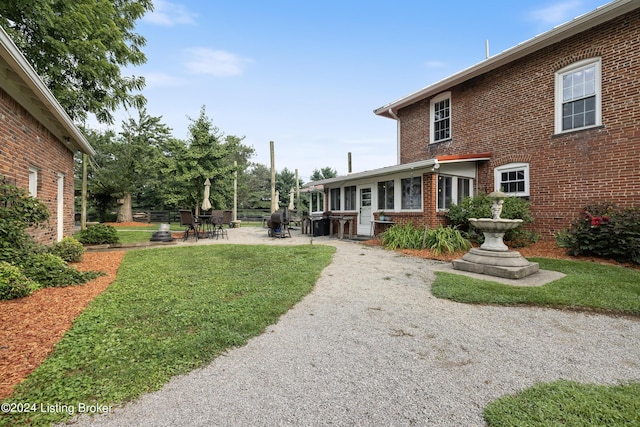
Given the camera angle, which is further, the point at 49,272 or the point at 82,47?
the point at 82,47

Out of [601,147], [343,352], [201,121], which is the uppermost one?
[201,121]

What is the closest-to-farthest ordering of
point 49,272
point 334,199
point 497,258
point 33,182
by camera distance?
point 49,272, point 497,258, point 33,182, point 334,199

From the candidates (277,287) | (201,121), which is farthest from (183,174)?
(277,287)

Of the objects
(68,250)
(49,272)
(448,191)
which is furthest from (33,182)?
(448,191)

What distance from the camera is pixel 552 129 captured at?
27.1ft

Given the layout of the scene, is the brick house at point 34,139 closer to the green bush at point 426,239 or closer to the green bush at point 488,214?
the green bush at point 426,239

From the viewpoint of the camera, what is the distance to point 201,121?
1766 cm

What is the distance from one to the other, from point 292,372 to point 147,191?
30.6 meters

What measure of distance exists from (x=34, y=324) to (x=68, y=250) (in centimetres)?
424

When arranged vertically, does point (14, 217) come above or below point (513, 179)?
below

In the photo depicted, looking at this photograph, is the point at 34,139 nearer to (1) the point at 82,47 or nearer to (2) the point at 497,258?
(1) the point at 82,47

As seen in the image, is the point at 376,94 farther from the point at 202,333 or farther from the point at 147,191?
the point at 147,191

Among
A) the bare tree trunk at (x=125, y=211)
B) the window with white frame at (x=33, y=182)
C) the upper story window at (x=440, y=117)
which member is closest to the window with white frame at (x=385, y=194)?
the upper story window at (x=440, y=117)

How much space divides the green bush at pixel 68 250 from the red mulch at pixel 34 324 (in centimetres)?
221
